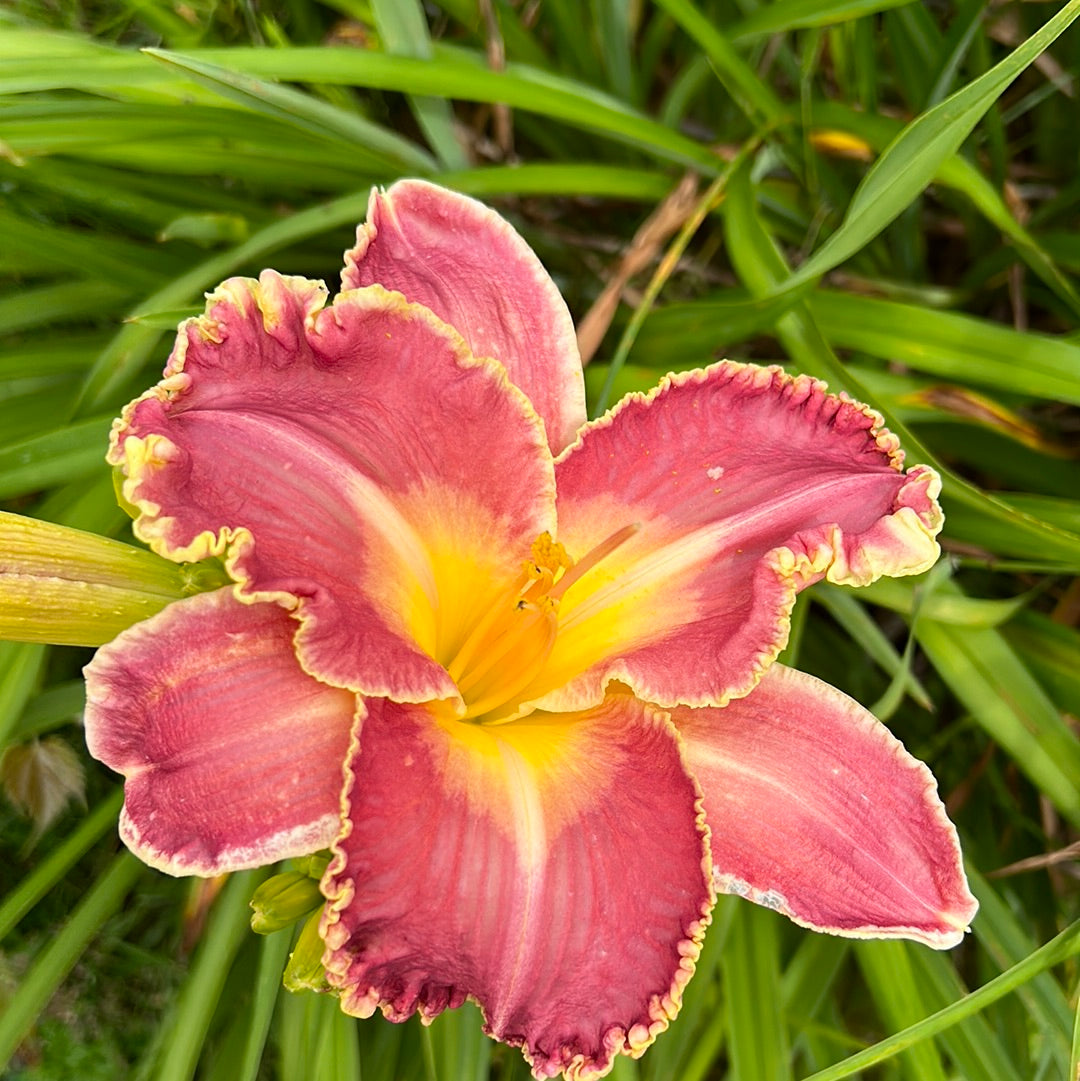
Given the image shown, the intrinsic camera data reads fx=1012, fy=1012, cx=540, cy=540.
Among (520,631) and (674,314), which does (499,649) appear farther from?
(674,314)

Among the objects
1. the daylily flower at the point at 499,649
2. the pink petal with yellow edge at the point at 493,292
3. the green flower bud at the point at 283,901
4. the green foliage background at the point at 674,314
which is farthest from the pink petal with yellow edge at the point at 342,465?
the green foliage background at the point at 674,314


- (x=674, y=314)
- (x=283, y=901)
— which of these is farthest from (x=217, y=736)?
(x=674, y=314)

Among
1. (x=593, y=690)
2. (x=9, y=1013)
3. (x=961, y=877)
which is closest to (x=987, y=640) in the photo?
(x=961, y=877)

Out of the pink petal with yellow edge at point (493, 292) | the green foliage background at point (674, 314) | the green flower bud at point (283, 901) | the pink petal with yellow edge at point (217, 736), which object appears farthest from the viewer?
the green foliage background at point (674, 314)

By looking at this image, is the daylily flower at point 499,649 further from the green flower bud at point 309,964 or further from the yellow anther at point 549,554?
the green flower bud at point 309,964

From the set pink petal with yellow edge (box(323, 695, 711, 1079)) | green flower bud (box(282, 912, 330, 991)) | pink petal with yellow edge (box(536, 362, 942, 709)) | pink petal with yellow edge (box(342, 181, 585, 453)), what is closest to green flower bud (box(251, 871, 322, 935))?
green flower bud (box(282, 912, 330, 991))

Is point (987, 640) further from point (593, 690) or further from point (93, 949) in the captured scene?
point (93, 949)
